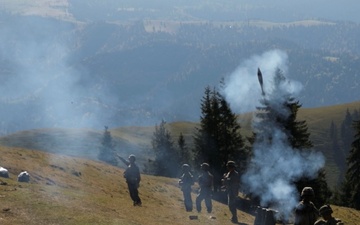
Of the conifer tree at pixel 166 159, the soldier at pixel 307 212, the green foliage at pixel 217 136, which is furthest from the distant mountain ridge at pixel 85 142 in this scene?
the soldier at pixel 307 212

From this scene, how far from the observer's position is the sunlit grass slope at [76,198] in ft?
73.7

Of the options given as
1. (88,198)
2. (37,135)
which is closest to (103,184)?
(88,198)

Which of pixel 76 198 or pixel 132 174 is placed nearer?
pixel 76 198

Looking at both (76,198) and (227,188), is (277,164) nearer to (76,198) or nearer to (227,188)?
(227,188)

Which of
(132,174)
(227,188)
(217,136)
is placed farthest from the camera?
(217,136)

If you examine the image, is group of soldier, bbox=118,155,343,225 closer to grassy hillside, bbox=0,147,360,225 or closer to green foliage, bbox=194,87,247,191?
grassy hillside, bbox=0,147,360,225

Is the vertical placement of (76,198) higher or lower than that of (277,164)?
lower

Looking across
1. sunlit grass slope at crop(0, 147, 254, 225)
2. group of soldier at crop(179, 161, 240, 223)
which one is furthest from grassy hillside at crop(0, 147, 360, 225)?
group of soldier at crop(179, 161, 240, 223)

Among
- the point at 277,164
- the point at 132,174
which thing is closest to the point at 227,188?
the point at 132,174

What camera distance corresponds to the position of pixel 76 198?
28078 mm

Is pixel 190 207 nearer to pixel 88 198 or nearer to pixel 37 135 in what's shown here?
pixel 88 198

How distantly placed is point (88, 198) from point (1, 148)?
1640cm

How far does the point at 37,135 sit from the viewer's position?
484 ft

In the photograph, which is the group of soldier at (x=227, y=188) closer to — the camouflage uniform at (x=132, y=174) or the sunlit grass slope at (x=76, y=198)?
the camouflage uniform at (x=132, y=174)
